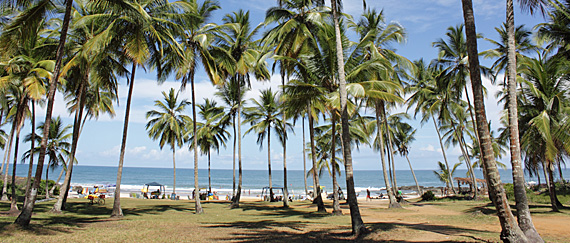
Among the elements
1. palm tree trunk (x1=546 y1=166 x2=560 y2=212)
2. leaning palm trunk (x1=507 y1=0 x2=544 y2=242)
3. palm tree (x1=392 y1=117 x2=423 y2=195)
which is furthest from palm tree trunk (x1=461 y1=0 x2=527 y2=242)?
palm tree (x1=392 y1=117 x2=423 y2=195)

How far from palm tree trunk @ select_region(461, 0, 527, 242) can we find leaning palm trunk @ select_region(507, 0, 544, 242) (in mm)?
546

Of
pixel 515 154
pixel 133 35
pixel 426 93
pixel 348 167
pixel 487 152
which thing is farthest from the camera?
pixel 426 93

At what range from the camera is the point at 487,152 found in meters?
6.85

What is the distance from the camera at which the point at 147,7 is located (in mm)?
13594

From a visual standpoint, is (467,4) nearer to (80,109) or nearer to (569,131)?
(569,131)

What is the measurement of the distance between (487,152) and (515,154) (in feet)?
4.65

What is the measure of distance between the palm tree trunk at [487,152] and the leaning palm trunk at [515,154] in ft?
1.79

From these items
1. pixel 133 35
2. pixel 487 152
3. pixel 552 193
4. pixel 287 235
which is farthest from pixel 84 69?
pixel 552 193

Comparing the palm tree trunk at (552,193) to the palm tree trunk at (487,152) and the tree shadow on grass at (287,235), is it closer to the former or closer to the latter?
the palm tree trunk at (487,152)

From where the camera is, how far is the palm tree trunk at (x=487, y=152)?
21.5 feet

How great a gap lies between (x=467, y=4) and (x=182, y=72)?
13.5 metres

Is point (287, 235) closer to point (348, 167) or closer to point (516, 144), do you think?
point (348, 167)

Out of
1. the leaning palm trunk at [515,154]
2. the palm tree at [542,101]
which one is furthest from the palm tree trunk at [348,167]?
the palm tree at [542,101]

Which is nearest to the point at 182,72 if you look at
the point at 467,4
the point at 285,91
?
the point at 285,91
